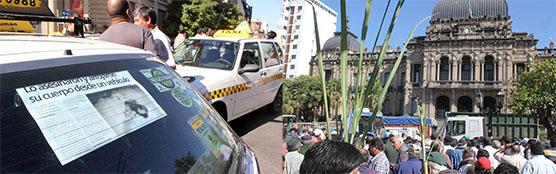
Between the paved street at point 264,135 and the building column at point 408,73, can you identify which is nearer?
the paved street at point 264,135

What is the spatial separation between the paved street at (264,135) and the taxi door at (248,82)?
24 centimetres

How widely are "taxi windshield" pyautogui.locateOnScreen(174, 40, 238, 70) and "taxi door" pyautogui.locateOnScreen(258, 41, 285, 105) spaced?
749 mm

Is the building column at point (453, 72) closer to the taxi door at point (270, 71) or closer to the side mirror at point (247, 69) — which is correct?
the taxi door at point (270, 71)

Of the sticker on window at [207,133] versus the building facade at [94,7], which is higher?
the building facade at [94,7]

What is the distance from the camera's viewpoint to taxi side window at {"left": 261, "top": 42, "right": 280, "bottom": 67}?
21.6 ft

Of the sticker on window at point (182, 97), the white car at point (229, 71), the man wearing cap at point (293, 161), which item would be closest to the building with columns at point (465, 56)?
the white car at point (229, 71)

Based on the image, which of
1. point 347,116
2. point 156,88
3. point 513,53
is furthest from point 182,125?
point 513,53

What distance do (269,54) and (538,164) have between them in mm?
3894

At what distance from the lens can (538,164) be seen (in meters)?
6.34

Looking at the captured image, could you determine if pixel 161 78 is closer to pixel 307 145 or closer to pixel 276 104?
pixel 307 145

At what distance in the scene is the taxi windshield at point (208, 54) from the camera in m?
5.50

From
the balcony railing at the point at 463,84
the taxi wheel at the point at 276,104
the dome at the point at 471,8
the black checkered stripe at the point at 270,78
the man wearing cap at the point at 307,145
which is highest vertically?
the dome at the point at 471,8

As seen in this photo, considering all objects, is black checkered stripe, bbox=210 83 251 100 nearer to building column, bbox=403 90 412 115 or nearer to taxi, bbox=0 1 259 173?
taxi, bbox=0 1 259 173

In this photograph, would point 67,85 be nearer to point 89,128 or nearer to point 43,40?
point 89,128
